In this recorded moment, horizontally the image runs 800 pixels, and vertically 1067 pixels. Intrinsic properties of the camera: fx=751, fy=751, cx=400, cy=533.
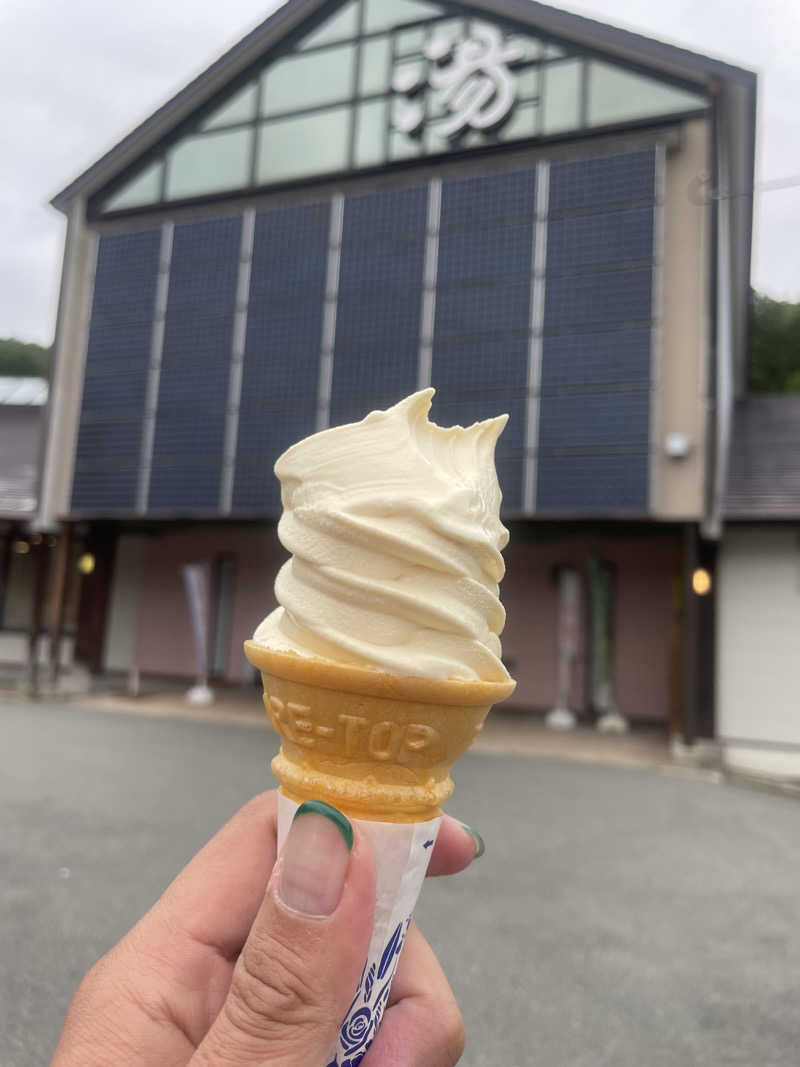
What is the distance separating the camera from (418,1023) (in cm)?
171

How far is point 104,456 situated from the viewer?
12.6 meters

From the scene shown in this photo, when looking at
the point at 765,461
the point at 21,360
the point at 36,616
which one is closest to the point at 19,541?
the point at 36,616

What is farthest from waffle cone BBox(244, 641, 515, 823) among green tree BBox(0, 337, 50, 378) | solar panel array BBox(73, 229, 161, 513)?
green tree BBox(0, 337, 50, 378)

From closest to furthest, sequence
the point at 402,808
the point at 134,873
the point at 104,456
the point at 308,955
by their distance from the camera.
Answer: the point at 308,955 < the point at 402,808 < the point at 134,873 < the point at 104,456

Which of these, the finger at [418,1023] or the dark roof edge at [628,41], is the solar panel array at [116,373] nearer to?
the dark roof edge at [628,41]

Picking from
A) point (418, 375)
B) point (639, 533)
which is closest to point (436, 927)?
point (418, 375)

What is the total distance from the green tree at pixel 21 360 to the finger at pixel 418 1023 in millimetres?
36025

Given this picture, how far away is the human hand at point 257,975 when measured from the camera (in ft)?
4.28

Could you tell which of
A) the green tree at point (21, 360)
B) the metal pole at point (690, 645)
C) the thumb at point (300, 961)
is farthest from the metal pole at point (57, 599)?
the green tree at point (21, 360)

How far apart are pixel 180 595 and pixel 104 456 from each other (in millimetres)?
3793

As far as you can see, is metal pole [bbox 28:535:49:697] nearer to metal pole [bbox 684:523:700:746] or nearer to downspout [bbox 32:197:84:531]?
downspout [bbox 32:197:84:531]

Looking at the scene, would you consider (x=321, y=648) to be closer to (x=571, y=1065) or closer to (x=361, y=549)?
(x=361, y=549)

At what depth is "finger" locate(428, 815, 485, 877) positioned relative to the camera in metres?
1.92

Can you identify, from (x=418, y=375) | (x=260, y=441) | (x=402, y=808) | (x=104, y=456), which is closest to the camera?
(x=402, y=808)
